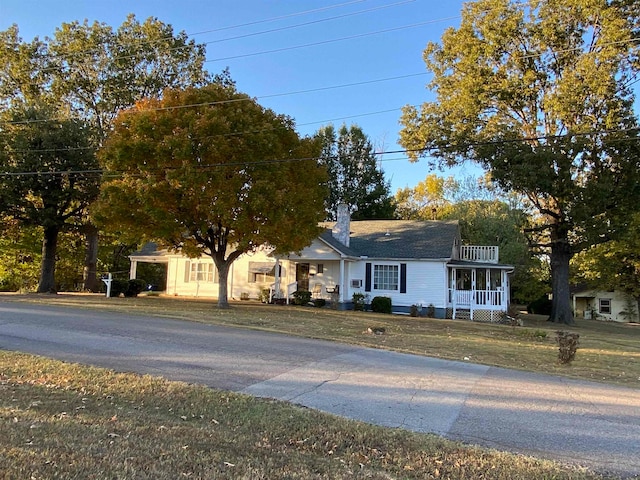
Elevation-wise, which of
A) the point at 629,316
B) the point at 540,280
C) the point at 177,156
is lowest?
the point at 629,316

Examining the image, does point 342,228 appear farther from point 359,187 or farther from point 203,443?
point 203,443

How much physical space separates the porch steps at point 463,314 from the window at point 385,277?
335 centimetres

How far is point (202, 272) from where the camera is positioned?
1129 inches

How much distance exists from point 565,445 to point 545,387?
309cm

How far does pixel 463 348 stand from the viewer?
39.8 feet

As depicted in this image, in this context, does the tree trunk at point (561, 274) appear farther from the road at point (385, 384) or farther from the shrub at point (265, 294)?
the road at point (385, 384)

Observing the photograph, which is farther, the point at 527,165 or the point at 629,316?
the point at 629,316

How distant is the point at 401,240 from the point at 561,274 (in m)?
8.97

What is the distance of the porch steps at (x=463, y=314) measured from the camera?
24.5 metres

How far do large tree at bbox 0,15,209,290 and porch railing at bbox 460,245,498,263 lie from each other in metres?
21.1

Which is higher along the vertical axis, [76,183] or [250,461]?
[76,183]

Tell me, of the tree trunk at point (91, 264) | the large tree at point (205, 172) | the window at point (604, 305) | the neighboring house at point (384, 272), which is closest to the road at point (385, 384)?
the large tree at point (205, 172)

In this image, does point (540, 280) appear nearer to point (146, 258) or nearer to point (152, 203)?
point (146, 258)

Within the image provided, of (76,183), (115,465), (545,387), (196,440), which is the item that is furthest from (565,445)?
(76,183)
